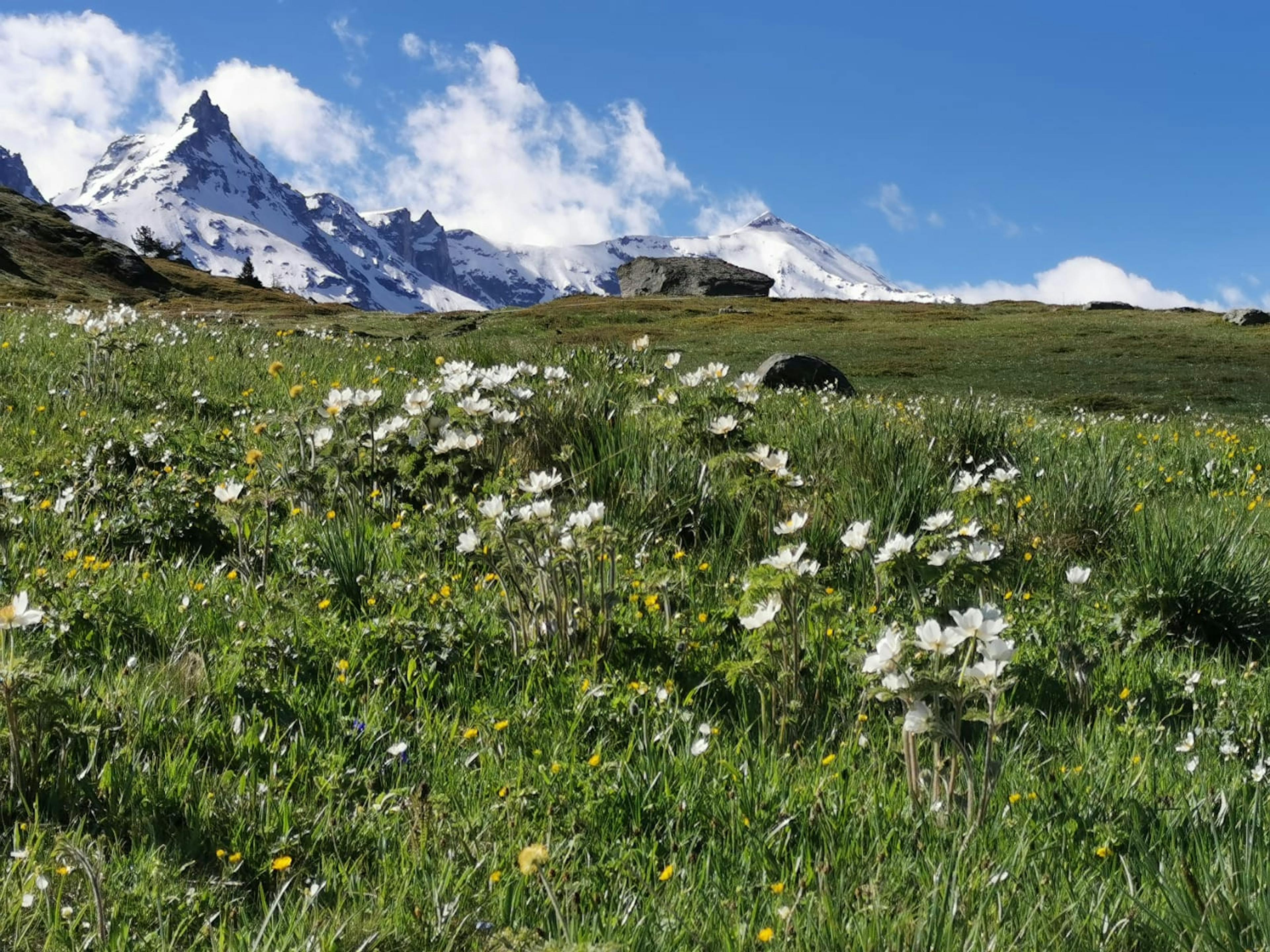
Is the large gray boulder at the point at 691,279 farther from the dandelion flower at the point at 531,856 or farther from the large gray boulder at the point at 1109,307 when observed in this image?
the dandelion flower at the point at 531,856

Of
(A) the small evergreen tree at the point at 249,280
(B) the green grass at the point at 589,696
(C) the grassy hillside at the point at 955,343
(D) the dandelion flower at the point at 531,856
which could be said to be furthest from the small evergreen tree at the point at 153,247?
(D) the dandelion flower at the point at 531,856

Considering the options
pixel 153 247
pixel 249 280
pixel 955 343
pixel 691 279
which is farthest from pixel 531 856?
pixel 153 247

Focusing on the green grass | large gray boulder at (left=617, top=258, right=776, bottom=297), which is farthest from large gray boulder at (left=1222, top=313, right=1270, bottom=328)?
the green grass

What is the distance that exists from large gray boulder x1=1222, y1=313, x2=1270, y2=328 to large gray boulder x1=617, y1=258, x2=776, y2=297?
42783 mm

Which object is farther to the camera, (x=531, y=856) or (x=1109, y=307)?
(x=1109, y=307)

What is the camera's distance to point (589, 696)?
3148 mm

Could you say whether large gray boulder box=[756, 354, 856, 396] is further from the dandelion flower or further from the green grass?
the dandelion flower

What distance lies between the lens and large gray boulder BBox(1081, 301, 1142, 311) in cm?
6881

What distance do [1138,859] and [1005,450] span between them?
5.44m

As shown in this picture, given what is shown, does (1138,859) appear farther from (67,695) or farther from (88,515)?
(88,515)

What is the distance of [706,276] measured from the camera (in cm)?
9606

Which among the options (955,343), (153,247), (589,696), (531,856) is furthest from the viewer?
(153,247)

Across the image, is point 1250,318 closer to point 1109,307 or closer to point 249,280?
point 1109,307

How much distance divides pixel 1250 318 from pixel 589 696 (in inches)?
2466
